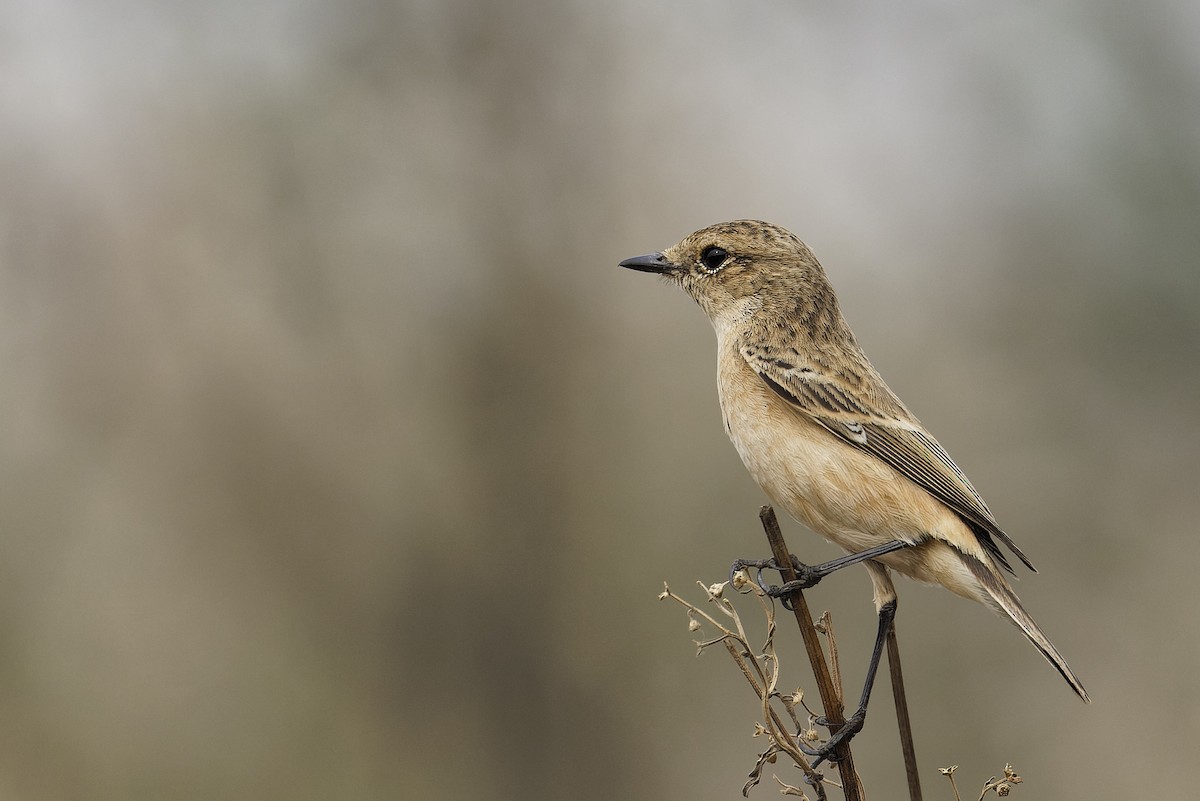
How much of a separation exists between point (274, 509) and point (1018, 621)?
5.43 metres

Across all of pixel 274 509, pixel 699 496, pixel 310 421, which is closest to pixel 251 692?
pixel 274 509

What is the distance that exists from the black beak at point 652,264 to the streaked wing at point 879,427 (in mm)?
541

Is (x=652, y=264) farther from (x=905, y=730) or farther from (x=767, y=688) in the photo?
(x=905, y=730)

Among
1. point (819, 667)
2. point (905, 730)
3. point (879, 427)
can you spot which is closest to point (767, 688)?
point (819, 667)

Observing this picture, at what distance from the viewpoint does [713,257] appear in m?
4.14

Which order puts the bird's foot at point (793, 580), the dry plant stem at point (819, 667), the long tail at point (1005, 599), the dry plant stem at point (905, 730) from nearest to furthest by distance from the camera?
the dry plant stem at point (905, 730)
the dry plant stem at point (819, 667)
the bird's foot at point (793, 580)
the long tail at point (1005, 599)

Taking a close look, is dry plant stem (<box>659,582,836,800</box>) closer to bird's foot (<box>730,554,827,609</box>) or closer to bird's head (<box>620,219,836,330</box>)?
bird's foot (<box>730,554,827,609</box>)

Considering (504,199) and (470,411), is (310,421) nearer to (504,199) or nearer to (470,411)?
(470,411)

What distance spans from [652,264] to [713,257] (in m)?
0.26

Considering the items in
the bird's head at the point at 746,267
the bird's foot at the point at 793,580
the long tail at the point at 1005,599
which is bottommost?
the long tail at the point at 1005,599

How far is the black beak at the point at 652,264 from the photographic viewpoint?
402cm

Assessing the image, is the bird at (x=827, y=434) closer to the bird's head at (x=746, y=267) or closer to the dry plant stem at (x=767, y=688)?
the bird's head at (x=746, y=267)

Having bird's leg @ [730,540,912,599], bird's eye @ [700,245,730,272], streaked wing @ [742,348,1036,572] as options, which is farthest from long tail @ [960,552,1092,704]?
bird's eye @ [700,245,730,272]

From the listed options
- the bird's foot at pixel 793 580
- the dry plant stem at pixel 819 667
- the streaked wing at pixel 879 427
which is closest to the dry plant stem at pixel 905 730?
the dry plant stem at pixel 819 667
